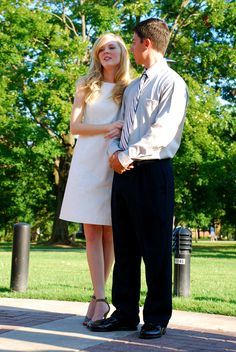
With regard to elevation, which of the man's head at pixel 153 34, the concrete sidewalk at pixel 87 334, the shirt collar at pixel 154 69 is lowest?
the concrete sidewalk at pixel 87 334

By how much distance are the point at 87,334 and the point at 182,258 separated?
316 centimetres

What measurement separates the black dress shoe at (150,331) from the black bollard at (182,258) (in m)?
3.09

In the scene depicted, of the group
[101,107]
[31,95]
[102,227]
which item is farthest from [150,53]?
[31,95]

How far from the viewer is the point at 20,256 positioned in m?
7.57

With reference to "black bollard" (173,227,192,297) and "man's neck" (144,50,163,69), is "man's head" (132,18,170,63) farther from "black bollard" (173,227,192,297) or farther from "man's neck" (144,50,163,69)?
"black bollard" (173,227,192,297)

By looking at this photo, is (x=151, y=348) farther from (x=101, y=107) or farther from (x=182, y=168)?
(x=182, y=168)

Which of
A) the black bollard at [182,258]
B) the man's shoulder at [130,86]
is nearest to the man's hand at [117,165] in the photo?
the man's shoulder at [130,86]

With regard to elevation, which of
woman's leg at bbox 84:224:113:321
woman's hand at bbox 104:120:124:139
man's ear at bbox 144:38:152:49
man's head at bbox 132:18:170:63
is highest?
man's head at bbox 132:18:170:63

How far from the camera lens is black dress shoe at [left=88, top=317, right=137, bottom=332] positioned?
4520 millimetres

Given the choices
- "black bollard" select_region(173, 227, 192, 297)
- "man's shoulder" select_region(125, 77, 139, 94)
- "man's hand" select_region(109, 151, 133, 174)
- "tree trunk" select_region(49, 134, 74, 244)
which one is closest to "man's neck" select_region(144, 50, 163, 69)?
"man's shoulder" select_region(125, 77, 139, 94)

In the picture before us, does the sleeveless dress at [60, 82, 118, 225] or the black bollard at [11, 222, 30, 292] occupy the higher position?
the sleeveless dress at [60, 82, 118, 225]

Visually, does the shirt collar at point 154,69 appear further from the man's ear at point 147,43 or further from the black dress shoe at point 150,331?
the black dress shoe at point 150,331

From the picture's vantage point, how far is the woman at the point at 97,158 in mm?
4742

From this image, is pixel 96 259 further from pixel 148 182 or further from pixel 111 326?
pixel 148 182
